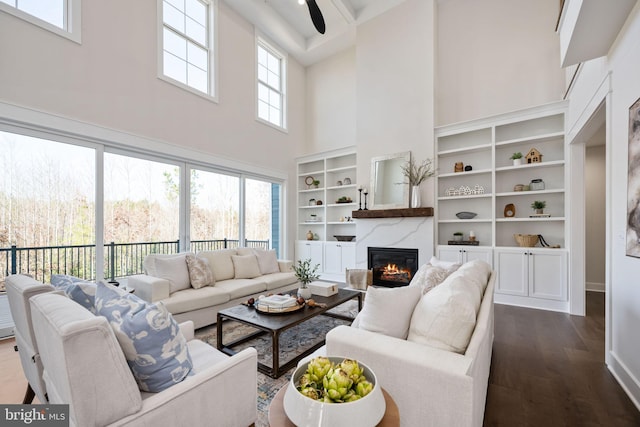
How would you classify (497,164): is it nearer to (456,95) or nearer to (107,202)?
(456,95)

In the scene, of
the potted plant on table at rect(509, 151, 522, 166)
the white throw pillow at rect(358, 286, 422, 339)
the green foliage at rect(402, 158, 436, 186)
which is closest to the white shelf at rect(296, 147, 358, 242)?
the green foliage at rect(402, 158, 436, 186)

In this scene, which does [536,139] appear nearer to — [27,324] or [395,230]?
[395,230]

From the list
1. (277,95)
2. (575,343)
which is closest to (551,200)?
(575,343)

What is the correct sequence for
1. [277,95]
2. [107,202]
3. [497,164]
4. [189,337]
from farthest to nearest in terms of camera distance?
[277,95]
[497,164]
[107,202]
[189,337]

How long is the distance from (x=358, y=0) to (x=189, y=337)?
6220 millimetres

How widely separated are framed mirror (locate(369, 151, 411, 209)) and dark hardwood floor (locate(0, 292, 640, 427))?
8.20 ft

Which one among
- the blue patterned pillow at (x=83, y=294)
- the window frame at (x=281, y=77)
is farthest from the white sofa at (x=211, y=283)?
the window frame at (x=281, y=77)

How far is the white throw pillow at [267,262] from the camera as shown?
4.34m

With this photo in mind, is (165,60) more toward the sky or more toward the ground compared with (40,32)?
more toward the sky

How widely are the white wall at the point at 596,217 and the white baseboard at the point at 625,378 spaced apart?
3.47 metres

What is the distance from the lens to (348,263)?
5785 mm

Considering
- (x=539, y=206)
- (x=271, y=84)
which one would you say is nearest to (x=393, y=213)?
(x=539, y=206)

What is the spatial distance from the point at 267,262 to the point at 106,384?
3.47m

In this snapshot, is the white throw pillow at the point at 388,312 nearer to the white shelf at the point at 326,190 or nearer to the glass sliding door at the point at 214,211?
the glass sliding door at the point at 214,211
